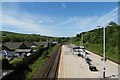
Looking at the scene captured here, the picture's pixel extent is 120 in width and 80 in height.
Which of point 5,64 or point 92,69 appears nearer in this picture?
point 5,64

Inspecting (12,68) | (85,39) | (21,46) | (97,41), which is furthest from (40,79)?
(85,39)

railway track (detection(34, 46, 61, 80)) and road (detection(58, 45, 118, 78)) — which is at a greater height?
road (detection(58, 45, 118, 78))

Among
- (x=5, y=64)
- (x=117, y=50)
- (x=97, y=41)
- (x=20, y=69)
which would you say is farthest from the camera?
(x=97, y=41)

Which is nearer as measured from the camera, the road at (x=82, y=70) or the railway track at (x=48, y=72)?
the railway track at (x=48, y=72)

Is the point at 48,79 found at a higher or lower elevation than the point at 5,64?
lower

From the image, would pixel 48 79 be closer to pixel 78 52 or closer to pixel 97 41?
pixel 78 52

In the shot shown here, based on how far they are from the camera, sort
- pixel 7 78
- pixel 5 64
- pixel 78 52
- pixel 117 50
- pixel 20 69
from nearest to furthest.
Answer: pixel 7 78 < pixel 5 64 < pixel 20 69 < pixel 117 50 < pixel 78 52

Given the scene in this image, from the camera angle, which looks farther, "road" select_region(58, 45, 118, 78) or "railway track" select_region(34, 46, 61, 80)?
"road" select_region(58, 45, 118, 78)

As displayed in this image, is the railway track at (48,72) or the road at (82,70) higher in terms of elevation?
the road at (82,70)

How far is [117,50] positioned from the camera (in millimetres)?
54156

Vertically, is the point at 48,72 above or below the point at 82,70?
below

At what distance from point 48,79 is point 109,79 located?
7045 mm

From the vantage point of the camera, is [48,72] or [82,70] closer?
[48,72]

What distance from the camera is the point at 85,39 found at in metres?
123
